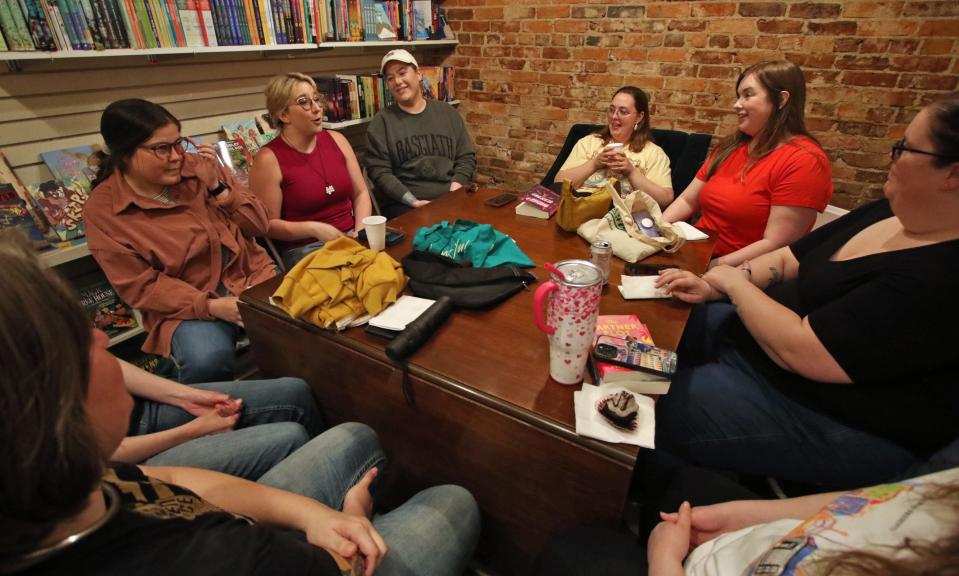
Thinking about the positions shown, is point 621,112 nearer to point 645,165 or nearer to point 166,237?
point 645,165

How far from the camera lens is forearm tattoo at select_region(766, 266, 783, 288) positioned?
5.05ft

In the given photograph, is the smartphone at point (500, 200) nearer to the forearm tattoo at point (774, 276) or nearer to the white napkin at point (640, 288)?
the white napkin at point (640, 288)

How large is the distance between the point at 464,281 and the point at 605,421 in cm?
60

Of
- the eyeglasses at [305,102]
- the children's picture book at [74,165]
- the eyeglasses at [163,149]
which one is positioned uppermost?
the eyeglasses at [305,102]

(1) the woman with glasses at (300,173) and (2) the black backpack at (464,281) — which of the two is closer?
(2) the black backpack at (464,281)

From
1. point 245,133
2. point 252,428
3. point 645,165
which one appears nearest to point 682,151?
point 645,165

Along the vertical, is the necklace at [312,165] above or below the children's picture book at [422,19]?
below

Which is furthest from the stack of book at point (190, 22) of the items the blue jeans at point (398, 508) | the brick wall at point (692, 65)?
the blue jeans at point (398, 508)

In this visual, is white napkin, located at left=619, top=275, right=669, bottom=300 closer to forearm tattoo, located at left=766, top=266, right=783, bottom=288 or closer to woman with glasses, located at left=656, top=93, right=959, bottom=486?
woman with glasses, located at left=656, top=93, right=959, bottom=486

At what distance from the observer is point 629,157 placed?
256cm

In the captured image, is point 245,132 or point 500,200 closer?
point 500,200

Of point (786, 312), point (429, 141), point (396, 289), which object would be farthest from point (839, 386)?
point (429, 141)

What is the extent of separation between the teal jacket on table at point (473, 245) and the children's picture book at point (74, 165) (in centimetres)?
146

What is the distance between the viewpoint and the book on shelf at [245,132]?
248 cm
